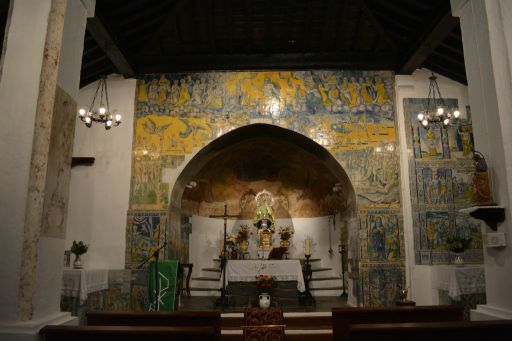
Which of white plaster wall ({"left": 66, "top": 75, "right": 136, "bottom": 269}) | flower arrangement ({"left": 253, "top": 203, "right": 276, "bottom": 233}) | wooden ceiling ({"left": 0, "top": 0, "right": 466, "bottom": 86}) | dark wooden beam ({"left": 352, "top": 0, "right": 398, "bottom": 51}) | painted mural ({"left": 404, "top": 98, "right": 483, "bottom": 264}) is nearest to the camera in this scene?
wooden ceiling ({"left": 0, "top": 0, "right": 466, "bottom": 86})

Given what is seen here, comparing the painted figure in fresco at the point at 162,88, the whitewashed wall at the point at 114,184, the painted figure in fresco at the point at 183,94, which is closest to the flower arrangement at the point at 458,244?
the whitewashed wall at the point at 114,184

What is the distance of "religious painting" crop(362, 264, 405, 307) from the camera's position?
9734 mm

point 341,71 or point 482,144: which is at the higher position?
point 341,71

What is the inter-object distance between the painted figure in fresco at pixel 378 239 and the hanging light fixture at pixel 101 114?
6344mm

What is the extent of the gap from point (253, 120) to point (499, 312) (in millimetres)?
7299

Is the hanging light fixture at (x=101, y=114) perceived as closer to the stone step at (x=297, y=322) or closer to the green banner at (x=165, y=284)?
the green banner at (x=165, y=284)

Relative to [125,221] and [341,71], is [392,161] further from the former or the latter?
[125,221]

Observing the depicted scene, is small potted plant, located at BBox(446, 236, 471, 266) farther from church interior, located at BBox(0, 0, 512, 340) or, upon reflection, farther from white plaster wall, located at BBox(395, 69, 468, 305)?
white plaster wall, located at BBox(395, 69, 468, 305)

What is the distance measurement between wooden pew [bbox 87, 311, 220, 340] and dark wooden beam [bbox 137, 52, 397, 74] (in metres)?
7.10

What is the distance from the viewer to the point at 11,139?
13.5 ft

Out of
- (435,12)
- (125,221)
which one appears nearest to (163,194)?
(125,221)

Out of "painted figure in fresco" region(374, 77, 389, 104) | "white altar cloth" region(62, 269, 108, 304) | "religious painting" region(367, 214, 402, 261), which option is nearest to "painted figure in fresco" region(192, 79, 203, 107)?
"painted figure in fresco" region(374, 77, 389, 104)

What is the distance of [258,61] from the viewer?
10844 millimetres

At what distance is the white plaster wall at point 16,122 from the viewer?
391 cm
